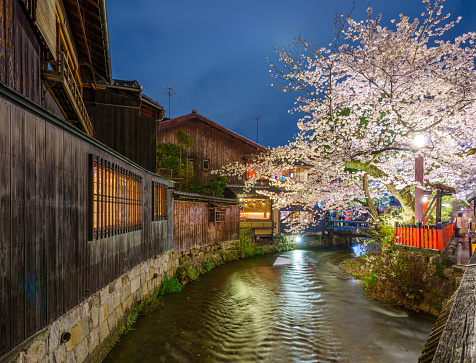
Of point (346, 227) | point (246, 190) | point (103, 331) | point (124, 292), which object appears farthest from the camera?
point (346, 227)

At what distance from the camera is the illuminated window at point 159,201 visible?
42.2 ft

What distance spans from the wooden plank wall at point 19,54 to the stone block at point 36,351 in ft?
14.4

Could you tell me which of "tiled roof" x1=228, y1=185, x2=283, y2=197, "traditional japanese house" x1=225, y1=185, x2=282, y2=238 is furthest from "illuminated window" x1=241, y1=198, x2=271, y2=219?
"tiled roof" x1=228, y1=185, x2=283, y2=197

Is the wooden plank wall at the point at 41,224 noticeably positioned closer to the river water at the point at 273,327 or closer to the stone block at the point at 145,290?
the river water at the point at 273,327

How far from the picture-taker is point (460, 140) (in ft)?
46.2

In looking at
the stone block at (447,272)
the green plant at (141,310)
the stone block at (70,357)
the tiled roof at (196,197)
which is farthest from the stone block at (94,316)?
the stone block at (447,272)

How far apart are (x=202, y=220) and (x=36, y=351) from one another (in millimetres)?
14957

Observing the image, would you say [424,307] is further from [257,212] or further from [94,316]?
[257,212]

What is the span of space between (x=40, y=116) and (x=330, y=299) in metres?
12.4

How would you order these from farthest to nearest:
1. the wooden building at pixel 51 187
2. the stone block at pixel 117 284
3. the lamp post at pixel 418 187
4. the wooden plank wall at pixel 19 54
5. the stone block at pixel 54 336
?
the lamp post at pixel 418 187, the stone block at pixel 117 284, the wooden plank wall at pixel 19 54, the stone block at pixel 54 336, the wooden building at pixel 51 187

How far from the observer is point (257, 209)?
102 feet

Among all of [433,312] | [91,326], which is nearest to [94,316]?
[91,326]

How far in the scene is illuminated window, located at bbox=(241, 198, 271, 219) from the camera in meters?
30.5

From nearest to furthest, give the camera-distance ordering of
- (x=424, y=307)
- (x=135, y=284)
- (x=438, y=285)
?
(x=135, y=284) → (x=438, y=285) → (x=424, y=307)
